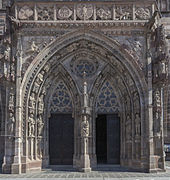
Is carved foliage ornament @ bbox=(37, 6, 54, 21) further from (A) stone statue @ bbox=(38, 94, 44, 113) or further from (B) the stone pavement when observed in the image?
(B) the stone pavement

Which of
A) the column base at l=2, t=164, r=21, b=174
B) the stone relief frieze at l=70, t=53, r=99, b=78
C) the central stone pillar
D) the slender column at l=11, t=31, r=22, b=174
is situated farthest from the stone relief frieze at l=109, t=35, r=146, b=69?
the column base at l=2, t=164, r=21, b=174

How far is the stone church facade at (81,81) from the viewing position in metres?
13.9

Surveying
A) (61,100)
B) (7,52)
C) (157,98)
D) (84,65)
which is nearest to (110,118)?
(61,100)

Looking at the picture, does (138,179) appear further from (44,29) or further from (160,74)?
(44,29)

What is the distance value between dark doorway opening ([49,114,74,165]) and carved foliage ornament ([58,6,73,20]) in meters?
4.53

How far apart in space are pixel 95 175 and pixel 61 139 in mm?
3045

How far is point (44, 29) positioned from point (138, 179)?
7433 mm

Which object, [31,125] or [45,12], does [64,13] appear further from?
[31,125]

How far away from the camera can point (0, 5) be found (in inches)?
745

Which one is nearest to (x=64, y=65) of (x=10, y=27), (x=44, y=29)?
(x=44, y=29)

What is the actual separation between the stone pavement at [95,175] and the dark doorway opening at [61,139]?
83cm

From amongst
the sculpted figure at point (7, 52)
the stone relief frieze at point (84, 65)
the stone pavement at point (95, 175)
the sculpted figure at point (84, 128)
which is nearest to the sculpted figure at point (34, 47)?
the sculpted figure at point (7, 52)

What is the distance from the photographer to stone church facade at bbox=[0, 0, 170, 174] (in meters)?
13.9

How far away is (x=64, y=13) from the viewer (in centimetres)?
1454
